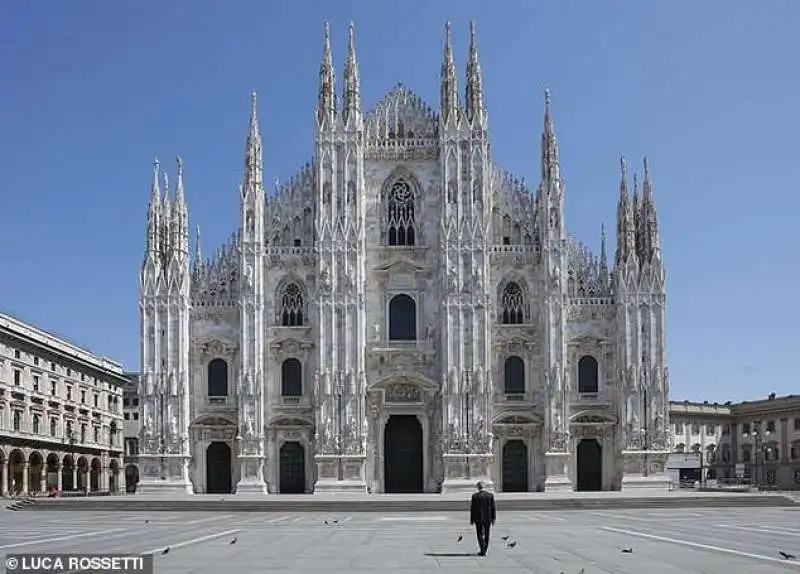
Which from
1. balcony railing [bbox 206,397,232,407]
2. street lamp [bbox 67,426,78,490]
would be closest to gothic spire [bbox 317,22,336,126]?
balcony railing [bbox 206,397,232,407]

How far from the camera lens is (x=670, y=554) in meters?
25.0

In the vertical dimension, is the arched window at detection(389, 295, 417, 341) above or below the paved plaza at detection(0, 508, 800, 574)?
above

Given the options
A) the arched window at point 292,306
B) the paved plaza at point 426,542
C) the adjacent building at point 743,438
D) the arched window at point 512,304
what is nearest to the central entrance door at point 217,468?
the arched window at point 292,306

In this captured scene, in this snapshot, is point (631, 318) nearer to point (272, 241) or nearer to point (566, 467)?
point (566, 467)

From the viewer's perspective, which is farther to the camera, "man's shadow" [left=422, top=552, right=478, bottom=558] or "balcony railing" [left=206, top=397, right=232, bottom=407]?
"balcony railing" [left=206, top=397, right=232, bottom=407]

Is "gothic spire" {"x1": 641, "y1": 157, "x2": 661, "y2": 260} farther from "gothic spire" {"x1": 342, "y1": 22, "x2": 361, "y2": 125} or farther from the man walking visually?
the man walking

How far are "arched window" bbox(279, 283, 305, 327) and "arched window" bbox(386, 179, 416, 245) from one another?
596 centimetres

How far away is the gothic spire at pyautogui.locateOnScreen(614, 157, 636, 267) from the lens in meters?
67.0

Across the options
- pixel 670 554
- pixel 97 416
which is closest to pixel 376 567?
pixel 670 554

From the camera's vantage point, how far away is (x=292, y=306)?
67.6 meters

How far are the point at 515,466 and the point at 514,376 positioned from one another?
5.01 metres

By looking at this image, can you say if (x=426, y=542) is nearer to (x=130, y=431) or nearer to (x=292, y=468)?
(x=292, y=468)

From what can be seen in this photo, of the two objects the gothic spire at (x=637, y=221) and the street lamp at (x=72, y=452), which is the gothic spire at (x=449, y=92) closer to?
the gothic spire at (x=637, y=221)

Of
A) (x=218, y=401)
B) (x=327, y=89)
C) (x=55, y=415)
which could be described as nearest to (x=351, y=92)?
(x=327, y=89)
